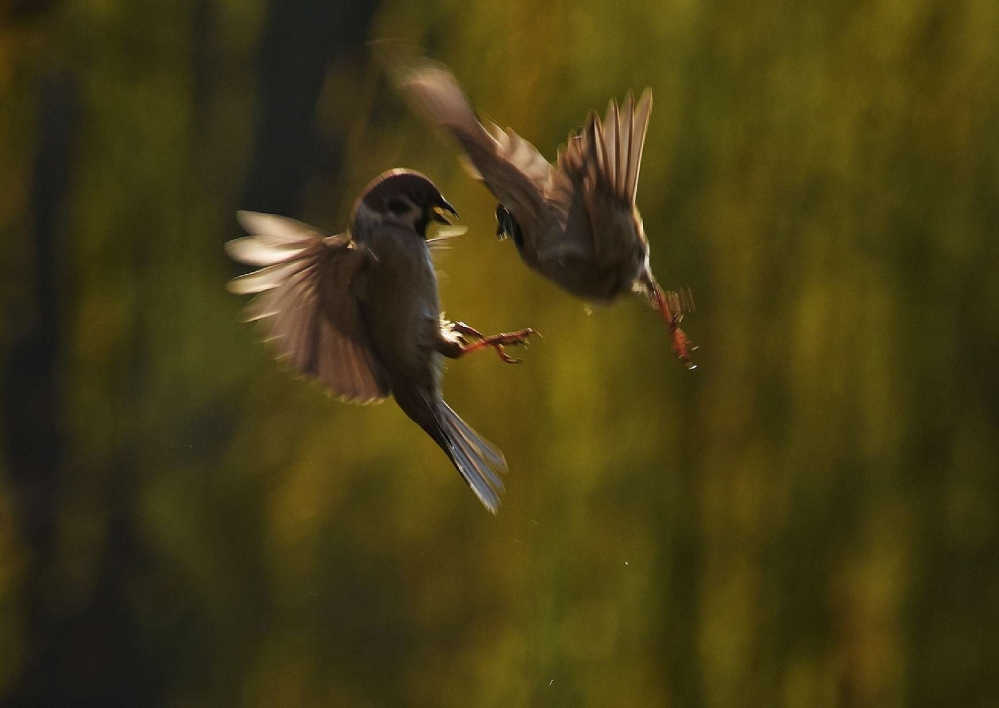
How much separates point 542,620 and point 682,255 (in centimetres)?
77

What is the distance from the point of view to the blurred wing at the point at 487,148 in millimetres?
756

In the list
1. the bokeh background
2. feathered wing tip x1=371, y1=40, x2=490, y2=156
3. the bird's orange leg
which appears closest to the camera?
feathered wing tip x1=371, y1=40, x2=490, y2=156

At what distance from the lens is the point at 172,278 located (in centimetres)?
199

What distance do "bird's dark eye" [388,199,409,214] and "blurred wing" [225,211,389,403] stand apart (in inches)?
2.0

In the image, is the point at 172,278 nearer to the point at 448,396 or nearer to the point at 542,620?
the point at 448,396

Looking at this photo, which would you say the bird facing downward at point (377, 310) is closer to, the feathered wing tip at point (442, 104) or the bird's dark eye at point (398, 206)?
the bird's dark eye at point (398, 206)

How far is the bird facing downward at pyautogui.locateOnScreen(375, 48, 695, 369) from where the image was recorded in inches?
32.9

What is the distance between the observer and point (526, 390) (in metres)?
1.96

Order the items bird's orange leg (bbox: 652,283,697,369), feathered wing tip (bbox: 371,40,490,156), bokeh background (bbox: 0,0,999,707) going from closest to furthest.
Result: 1. feathered wing tip (bbox: 371,40,490,156)
2. bird's orange leg (bbox: 652,283,697,369)
3. bokeh background (bbox: 0,0,999,707)

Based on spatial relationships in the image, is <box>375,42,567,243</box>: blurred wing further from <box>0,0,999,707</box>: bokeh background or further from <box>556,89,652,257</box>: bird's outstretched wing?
<box>0,0,999,707</box>: bokeh background

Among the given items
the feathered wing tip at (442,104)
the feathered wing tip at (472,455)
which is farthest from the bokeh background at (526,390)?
the feathered wing tip at (442,104)

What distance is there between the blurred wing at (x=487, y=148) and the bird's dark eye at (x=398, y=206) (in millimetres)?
112

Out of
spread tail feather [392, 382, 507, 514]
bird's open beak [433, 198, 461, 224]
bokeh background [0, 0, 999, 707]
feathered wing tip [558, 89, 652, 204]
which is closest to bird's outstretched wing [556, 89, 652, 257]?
feathered wing tip [558, 89, 652, 204]

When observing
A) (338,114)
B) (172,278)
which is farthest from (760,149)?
(172,278)
